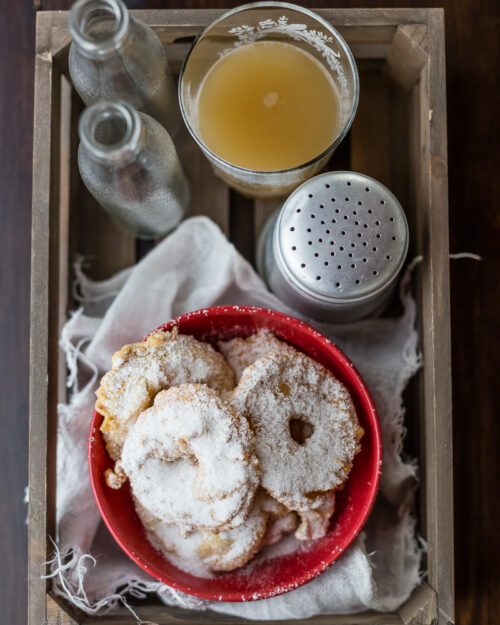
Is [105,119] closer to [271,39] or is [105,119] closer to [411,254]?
[271,39]

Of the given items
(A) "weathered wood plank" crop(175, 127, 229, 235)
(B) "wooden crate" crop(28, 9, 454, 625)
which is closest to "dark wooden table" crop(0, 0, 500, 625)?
(B) "wooden crate" crop(28, 9, 454, 625)

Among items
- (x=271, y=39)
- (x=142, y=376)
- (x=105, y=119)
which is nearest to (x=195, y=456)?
(x=142, y=376)

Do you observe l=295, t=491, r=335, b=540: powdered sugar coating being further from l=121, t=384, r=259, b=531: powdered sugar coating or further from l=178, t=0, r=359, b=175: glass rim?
l=178, t=0, r=359, b=175: glass rim

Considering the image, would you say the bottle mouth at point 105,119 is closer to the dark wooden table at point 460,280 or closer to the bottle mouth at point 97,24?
the bottle mouth at point 97,24

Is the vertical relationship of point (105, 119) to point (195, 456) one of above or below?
above

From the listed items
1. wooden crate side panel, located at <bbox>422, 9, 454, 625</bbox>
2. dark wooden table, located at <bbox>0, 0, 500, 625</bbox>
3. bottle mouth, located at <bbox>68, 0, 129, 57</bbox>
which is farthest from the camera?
dark wooden table, located at <bbox>0, 0, 500, 625</bbox>

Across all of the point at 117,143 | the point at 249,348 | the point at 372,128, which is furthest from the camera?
the point at 372,128

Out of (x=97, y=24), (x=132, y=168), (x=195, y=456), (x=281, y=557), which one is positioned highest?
(x=97, y=24)

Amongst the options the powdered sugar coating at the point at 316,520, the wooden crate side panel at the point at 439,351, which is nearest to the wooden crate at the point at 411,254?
the wooden crate side panel at the point at 439,351
